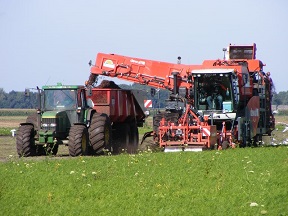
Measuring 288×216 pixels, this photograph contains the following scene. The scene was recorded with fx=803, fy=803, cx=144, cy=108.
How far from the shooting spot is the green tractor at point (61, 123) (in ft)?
84.8

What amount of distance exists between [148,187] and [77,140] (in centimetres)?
1023

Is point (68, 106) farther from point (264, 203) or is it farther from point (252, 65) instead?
point (264, 203)

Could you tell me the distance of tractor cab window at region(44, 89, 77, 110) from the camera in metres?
26.8

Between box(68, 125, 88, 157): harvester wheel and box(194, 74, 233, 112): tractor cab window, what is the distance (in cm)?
592

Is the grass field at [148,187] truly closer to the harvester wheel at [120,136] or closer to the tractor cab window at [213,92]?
the tractor cab window at [213,92]

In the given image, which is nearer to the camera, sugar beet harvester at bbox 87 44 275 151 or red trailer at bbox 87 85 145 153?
sugar beet harvester at bbox 87 44 275 151

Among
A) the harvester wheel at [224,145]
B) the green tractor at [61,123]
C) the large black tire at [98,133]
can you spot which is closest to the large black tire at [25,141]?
the green tractor at [61,123]

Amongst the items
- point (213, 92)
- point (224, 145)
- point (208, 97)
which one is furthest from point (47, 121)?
point (213, 92)

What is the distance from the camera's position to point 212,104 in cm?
2952

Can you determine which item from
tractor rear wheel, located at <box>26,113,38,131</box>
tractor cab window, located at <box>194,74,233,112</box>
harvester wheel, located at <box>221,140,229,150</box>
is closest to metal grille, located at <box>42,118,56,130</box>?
tractor rear wheel, located at <box>26,113,38,131</box>

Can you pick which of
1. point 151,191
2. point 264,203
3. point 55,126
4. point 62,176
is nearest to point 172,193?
point 151,191

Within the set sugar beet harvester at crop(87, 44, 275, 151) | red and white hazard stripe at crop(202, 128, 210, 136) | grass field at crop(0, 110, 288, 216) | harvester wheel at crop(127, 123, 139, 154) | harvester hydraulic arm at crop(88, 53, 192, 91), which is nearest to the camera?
grass field at crop(0, 110, 288, 216)

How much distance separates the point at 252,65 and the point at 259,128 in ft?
Result: 8.56

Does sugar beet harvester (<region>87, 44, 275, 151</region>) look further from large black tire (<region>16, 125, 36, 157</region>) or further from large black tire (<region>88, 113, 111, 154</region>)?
large black tire (<region>16, 125, 36, 157</region>)
